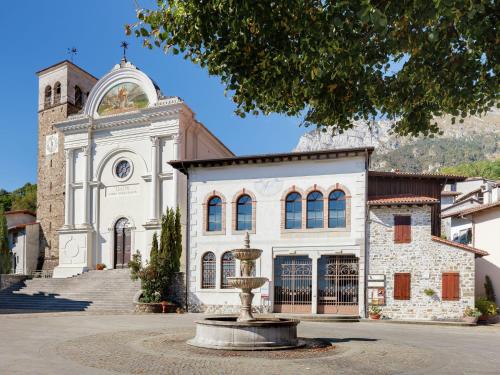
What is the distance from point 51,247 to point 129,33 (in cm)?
3497

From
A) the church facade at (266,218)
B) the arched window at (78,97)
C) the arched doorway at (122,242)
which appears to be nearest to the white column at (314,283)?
the church facade at (266,218)

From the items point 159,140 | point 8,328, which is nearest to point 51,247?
point 159,140

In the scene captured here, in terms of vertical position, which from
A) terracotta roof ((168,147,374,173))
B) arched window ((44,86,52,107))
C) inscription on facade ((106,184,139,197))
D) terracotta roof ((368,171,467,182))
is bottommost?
inscription on facade ((106,184,139,197))

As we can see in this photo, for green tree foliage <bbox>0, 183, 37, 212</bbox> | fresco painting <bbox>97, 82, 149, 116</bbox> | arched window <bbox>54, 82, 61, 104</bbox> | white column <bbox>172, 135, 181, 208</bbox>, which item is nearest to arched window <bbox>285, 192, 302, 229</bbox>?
white column <bbox>172, 135, 181, 208</bbox>

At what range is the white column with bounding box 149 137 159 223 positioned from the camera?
3494 centimetres

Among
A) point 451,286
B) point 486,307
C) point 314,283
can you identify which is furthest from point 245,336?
point 486,307

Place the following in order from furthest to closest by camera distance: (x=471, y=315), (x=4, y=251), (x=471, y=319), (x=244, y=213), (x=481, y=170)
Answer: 1. (x=481, y=170)
2. (x=4, y=251)
3. (x=244, y=213)
4. (x=471, y=315)
5. (x=471, y=319)

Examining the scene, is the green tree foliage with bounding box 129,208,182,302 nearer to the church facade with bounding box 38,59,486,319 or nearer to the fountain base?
the church facade with bounding box 38,59,486,319

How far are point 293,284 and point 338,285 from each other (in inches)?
89.2

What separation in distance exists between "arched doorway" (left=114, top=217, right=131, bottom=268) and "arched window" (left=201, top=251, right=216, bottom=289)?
32.5 ft

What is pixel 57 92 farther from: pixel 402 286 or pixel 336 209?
pixel 402 286

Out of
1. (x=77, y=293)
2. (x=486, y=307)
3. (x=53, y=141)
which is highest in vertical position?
(x=53, y=141)

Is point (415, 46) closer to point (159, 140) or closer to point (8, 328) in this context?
point (8, 328)

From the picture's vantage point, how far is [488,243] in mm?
28969
